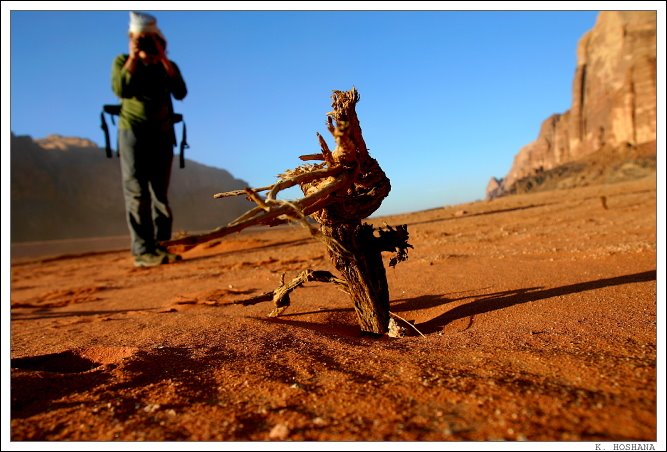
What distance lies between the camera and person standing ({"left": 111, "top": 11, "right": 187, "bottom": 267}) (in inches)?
283

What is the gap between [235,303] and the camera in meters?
3.90

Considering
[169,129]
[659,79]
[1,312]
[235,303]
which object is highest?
[169,129]

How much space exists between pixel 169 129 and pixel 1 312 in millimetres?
7184

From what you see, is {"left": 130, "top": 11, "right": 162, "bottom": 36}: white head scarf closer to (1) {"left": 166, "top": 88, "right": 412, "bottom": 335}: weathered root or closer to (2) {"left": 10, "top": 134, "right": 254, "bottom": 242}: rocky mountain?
(1) {"left": 166, "top": 88, "right": 412, "bottom": 335}: weathered root

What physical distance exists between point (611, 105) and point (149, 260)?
53271 millimetres

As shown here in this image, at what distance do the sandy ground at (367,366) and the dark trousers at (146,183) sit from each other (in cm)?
388

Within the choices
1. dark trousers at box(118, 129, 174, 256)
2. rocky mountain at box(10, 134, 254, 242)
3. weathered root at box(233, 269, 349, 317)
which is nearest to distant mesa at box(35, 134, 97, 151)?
rocky mountain at box(10, 134, 254, 242)

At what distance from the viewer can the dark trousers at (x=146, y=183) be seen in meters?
7.86

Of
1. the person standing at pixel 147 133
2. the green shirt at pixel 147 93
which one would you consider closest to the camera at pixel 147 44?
the person standing at pixel 147 133

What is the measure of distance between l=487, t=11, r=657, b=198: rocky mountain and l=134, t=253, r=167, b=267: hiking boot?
38.0 m

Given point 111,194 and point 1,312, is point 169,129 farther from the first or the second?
point 111,194

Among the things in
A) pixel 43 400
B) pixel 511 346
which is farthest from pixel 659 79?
pixel 43 400

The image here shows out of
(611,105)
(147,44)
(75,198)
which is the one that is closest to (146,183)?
(147,44)

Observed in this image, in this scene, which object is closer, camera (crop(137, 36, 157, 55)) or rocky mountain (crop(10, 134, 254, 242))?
camera (crop(137, 36, 157, 55))
